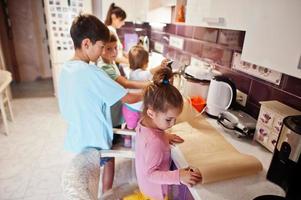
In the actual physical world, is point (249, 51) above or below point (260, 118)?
above

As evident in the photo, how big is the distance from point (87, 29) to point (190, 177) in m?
0.79

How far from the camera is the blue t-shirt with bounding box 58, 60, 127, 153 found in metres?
1.02

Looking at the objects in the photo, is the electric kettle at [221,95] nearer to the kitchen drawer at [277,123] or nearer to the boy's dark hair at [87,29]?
the kitchen drawer at [277,123]

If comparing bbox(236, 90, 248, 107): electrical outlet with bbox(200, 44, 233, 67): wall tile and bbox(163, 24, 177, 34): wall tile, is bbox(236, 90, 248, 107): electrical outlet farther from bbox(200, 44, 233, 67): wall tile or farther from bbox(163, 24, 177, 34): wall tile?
bbox(163, 24, 177, 34): wall tile

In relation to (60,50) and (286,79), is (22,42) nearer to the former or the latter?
(60,50)

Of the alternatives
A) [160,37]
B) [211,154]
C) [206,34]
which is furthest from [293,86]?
[160,37]

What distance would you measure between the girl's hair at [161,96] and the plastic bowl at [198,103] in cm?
53

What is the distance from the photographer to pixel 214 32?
156cm

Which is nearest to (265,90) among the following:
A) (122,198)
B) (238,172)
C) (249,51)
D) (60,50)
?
(249,51)

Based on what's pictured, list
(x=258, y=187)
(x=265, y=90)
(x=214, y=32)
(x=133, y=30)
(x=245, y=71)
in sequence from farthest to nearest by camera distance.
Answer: (x=133, y=30) → (x=214, y=32) → (x=245, y=71) → (x=265, y=90) → (x=258, y=187)

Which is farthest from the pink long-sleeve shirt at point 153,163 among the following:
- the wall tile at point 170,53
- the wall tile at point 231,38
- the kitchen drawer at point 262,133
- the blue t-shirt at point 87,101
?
the wall tile at point 170,53

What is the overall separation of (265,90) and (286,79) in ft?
0.47

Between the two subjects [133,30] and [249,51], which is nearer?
[249,51]

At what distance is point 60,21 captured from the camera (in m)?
2.87
